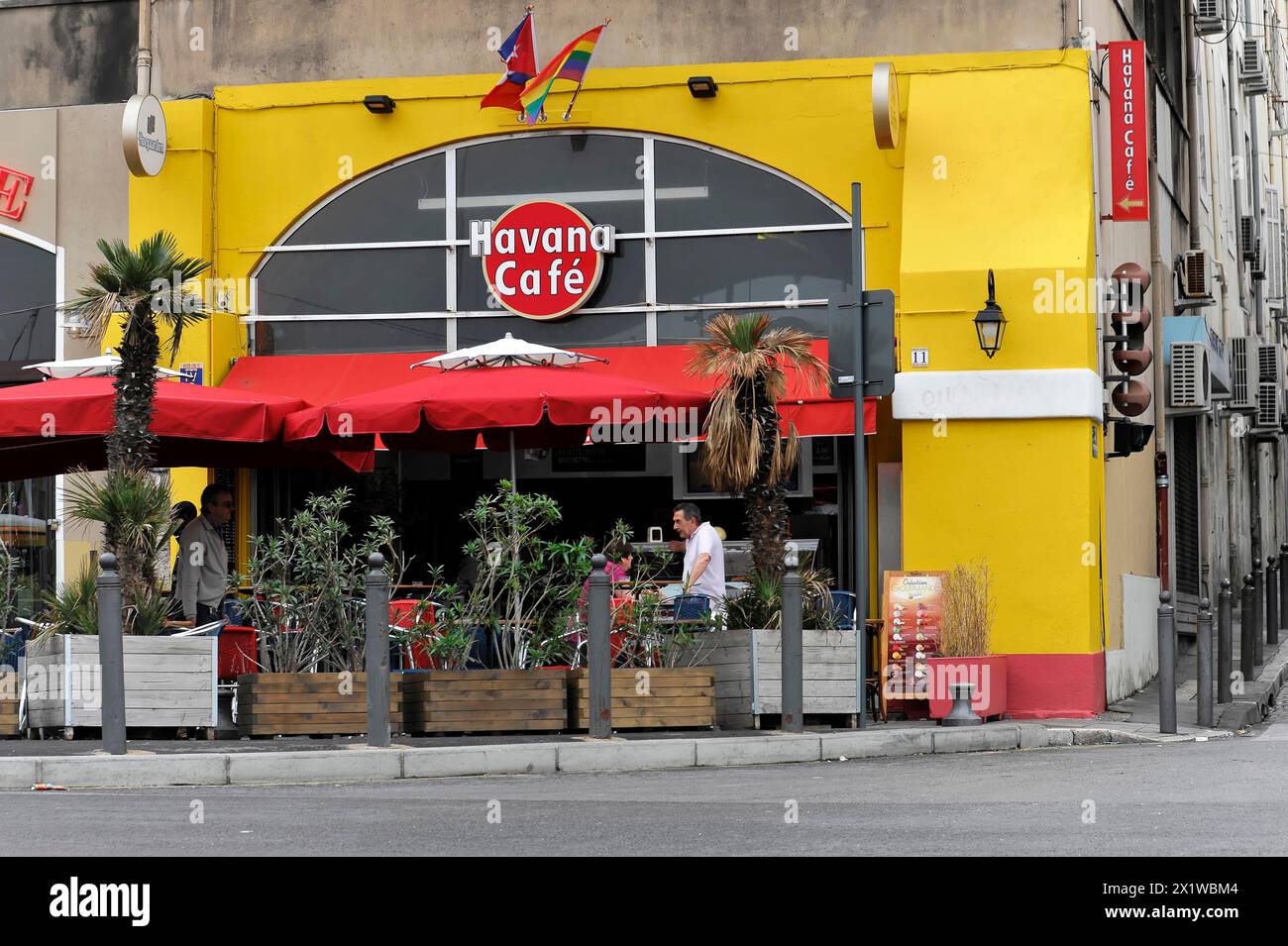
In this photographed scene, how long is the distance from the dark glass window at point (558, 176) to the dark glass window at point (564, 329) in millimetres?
751

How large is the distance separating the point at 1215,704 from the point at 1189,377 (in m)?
5.29

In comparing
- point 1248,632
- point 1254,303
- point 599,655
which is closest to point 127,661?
point 599,655

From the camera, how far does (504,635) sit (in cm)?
1183

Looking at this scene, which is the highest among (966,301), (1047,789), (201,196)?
(201,196)

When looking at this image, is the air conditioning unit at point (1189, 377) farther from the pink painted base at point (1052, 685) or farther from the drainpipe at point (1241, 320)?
the drainpipe at point (1241, 320)

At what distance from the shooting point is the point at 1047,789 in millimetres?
9258

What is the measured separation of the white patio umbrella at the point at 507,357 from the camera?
46.1ft

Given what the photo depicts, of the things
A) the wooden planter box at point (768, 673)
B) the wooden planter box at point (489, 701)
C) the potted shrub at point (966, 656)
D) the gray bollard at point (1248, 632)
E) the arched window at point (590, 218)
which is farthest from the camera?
the gray bollard at point (1248, 632)

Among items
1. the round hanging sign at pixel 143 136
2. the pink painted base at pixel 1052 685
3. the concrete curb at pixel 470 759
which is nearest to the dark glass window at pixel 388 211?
the round hanging sign at pixel 143 136

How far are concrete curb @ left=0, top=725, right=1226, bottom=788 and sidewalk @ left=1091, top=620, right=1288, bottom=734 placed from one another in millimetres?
2183

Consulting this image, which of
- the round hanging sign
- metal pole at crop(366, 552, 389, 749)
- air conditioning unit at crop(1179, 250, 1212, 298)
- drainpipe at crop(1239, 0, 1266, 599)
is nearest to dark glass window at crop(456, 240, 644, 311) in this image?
the round hanging sign
